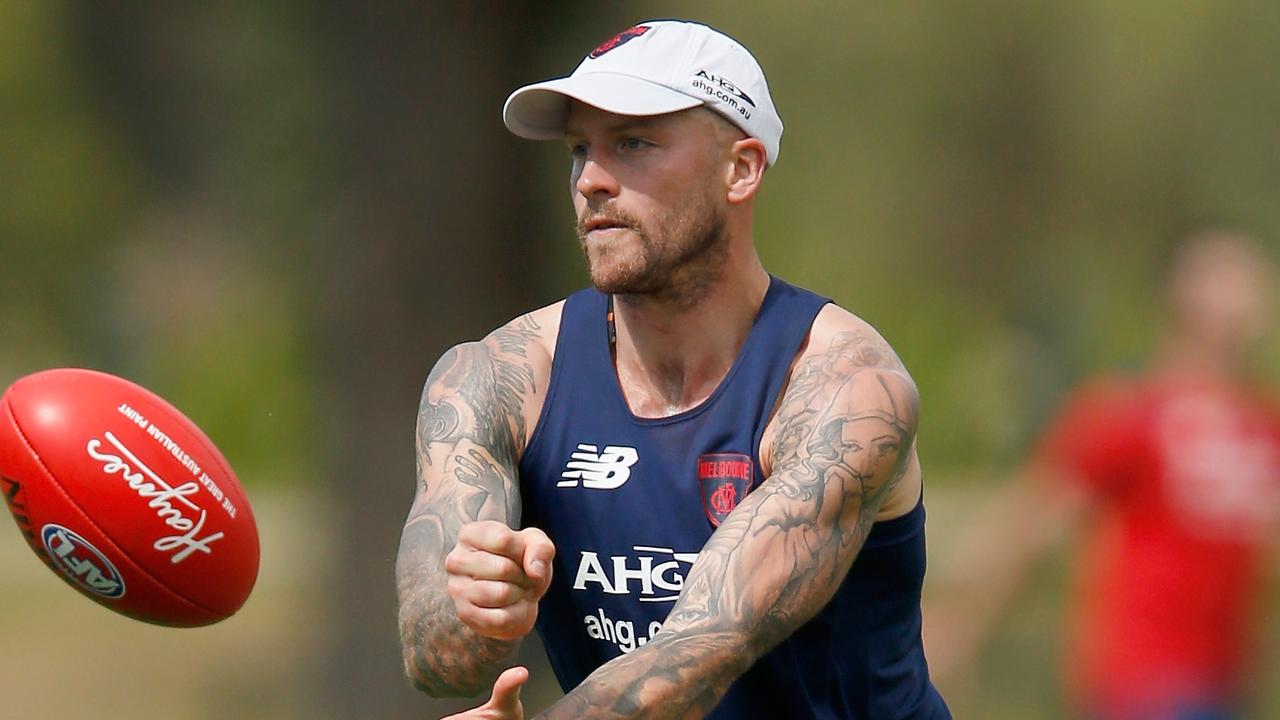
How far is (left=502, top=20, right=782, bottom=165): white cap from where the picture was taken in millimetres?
4051

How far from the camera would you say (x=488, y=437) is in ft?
13.3

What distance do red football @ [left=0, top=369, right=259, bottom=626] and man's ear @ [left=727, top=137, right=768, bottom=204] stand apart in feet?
5.00

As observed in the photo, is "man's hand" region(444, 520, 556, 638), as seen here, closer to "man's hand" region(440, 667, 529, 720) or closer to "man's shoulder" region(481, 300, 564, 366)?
"man's hand" region(440, 667, 529, 720)

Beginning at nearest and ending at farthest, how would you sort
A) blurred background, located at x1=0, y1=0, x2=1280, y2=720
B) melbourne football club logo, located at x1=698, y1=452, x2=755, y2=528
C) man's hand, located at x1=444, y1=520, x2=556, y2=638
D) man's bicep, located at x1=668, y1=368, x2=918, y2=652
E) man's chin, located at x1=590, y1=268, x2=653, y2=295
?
1. man's hand, located at x1=444, y1=520, x2=556, y2=638
2. man's bicep, located at x1=668, y1=368, x2=918, y2=652
3. melbourne football club logo, located at x1=698, y1=452, x2=755, y2=528
4. man's chin, located at x1=590, y1=268, x2=653, y2=295
5. blurred background, located at x1=0, y1=0, x2=1280, y2=720

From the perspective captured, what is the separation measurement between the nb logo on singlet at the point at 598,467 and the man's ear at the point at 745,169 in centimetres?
63

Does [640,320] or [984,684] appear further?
[984,684]

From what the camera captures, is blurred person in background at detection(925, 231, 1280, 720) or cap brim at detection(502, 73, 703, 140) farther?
blurred person in background at detection(925, 231, 1280, 720)

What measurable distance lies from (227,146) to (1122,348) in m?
10.1

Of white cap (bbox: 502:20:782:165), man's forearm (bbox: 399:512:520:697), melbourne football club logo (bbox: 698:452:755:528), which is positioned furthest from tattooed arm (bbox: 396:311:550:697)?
white cap (bbox: 502:20:782:165)

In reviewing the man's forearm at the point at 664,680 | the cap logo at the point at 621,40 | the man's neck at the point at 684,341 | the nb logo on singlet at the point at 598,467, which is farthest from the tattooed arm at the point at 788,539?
the cap logo at the point at 621,40

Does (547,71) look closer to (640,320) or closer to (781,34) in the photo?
(640,320)

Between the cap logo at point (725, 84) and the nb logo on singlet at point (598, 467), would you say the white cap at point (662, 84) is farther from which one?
the nb logo on singlet at point (598, 467)

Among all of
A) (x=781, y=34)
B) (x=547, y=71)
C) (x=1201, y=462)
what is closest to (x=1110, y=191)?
(x=781, y=34)

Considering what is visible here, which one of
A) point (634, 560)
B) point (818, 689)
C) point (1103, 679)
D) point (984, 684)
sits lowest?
point (984, 684)
